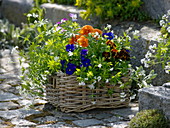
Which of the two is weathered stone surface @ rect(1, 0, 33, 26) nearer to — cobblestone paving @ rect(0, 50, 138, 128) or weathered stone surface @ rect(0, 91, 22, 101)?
weathered stone surface @ rect(0, 91, 22, 101)

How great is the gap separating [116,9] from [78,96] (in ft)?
6.81

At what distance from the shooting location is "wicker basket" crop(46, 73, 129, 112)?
3.95m

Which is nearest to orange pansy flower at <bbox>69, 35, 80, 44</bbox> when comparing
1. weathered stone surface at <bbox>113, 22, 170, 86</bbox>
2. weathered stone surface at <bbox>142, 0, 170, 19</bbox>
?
weathered stone surface at <bbox>113, 22, 170, 86</bbox>

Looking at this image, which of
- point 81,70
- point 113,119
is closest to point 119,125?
point 113,119

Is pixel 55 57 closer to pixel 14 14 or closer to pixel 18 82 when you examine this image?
pixel 18 82

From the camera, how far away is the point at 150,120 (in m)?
3.25

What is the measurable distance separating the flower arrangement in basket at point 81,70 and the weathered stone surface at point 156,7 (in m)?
1.37

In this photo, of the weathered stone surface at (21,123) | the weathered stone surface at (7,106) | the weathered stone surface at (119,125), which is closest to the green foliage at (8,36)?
the weathered stone surface at (7,106)

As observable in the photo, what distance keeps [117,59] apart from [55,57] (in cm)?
68

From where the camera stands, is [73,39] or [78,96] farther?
[73,39]

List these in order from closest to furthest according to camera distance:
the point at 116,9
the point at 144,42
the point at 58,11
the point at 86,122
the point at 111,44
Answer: the point at 86,122
the point at 111,44
the point at 144,42
the point at 116,9
the point at 58,11

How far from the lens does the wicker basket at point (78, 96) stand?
3.95 m

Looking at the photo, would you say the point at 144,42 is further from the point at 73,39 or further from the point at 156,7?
the point at 73,39

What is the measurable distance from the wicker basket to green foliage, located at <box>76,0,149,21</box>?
179 centimetres
